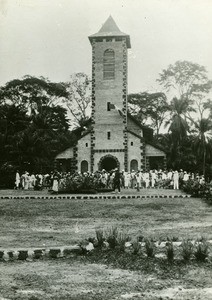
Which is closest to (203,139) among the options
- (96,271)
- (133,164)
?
(133,164)

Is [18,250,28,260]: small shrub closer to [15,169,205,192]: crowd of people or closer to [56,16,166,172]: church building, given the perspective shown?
[15,169,205,192]: crowd of people

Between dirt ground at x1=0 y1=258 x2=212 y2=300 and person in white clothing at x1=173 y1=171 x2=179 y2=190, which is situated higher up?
person in white clothing at x1=173 y1=171 x2=179 y2=190

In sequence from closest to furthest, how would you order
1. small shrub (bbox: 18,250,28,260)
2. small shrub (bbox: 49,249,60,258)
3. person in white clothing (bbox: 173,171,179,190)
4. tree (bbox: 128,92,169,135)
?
small shrub (bbox: 18,250,28,260) → small shrub (bbox: 49,249,60,258) → person in white clothing (bbox: 173,171,179,190) → tree (bbox: 128,92,169,135)

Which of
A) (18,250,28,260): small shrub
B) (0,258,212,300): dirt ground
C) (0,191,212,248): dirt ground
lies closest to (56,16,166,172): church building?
(0,191,212,248): dirt ground

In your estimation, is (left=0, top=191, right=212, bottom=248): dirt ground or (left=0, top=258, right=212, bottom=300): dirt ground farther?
(left=0, top=191, right=212, bottom=248): dirt ground

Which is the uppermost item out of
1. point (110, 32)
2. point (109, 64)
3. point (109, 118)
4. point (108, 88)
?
Result: point (110, 32)

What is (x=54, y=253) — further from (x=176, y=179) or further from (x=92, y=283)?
(x=176, y=179)

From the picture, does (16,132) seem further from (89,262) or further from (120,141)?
(89,262)

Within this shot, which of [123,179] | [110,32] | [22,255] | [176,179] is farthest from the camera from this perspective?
[110,32]
